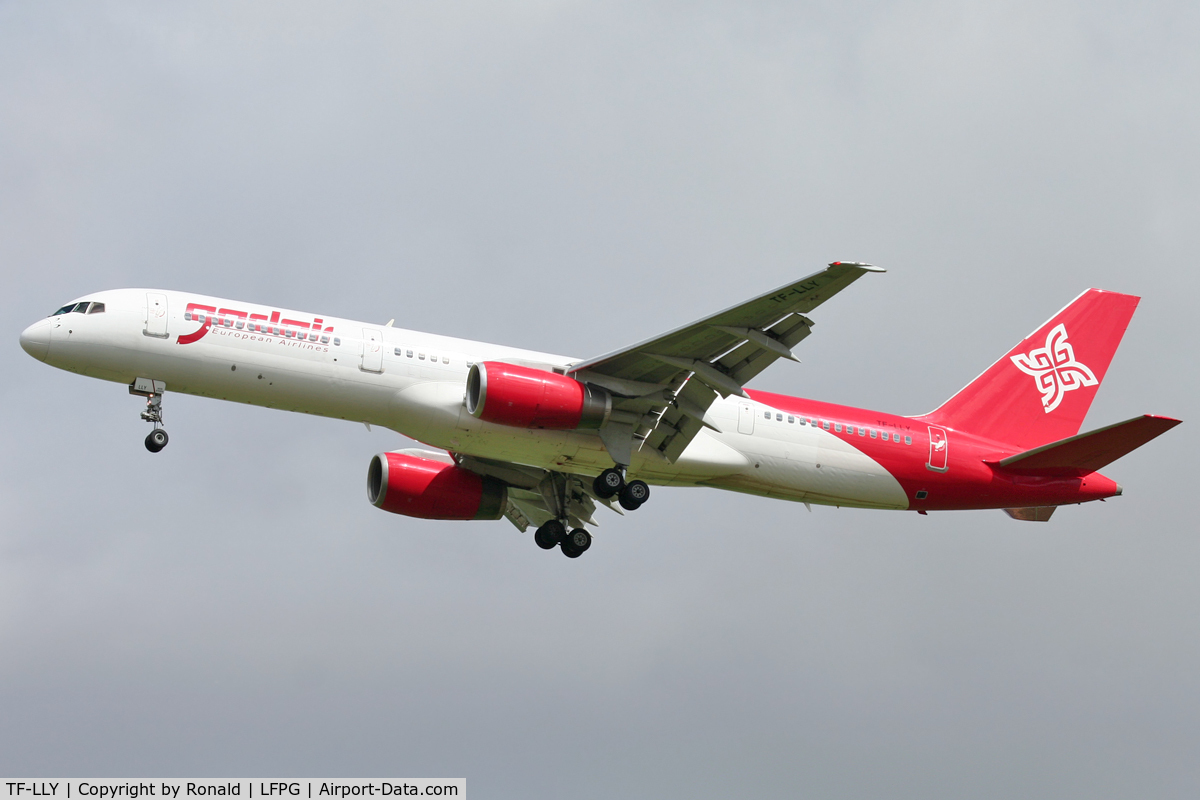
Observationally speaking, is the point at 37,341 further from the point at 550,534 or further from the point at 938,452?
the point at 938,452

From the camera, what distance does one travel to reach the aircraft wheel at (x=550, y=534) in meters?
34.6

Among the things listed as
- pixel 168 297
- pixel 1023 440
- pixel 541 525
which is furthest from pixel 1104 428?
pixel 168 297

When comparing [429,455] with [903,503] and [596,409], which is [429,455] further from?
[903,503]

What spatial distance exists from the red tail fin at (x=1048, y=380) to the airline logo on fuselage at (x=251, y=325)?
55.1 ft

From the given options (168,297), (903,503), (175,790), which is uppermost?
(168,297)

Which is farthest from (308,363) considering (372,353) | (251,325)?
(251,325)

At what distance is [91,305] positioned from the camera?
28453 mm

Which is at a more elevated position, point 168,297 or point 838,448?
point 168,297

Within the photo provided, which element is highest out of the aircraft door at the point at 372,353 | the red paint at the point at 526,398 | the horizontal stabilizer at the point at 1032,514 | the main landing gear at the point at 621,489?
the aircraft door at the point at 372,353

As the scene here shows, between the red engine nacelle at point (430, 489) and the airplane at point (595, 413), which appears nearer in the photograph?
the airplane at point (595, 413)

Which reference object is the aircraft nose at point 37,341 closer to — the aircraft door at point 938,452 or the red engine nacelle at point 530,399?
the red engine nacelle at point 530,399

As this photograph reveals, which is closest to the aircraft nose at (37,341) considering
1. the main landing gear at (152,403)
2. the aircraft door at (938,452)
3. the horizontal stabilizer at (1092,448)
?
the main landing gear at (152,403)

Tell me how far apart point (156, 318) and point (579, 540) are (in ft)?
41.9

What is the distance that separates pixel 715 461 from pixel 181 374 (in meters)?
12.9
